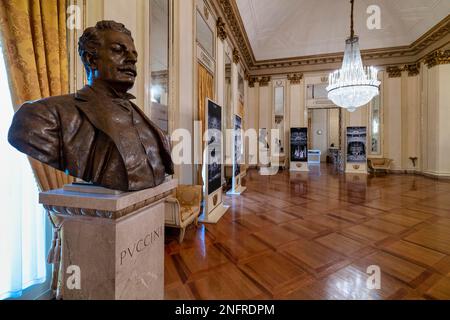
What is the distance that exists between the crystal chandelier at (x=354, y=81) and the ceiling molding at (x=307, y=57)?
11.0ft

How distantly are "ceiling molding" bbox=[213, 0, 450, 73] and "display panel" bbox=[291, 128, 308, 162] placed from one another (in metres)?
3.44

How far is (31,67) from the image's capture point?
1378mm

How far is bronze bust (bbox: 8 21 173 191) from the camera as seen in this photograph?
101 centimetres

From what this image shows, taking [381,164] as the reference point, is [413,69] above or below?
above

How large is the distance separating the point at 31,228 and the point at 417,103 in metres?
12.4

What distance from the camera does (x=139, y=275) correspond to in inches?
48.4

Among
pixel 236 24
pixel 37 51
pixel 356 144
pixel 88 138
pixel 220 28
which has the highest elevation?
pixel 236 24

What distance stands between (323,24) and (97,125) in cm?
1125

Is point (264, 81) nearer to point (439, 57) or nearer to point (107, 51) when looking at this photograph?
point (439, 57)

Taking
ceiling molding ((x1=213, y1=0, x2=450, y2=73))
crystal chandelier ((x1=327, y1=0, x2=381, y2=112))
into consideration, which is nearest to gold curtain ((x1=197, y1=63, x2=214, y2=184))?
ceiling molding ((x1=213, y1=0, x2=450, y2=73))

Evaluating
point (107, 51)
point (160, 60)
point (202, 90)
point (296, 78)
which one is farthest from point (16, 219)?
point (296, 78)
